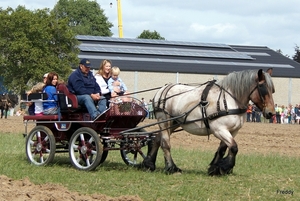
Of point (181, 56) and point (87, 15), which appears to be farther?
point (87, 15)

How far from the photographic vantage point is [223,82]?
11359 millimetres

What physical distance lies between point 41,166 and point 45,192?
12.6 feet

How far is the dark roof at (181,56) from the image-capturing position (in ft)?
207

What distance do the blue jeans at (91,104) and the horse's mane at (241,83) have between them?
2.23 meters

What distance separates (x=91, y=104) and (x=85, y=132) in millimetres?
528

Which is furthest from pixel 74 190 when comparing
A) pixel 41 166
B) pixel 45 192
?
pixel 41 166

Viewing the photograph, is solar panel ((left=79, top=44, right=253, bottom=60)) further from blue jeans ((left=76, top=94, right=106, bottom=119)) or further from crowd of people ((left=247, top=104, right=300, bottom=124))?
blue jeans ((left=76, top=94, right=106, bottom=119))

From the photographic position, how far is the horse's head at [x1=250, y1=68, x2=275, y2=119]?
11.0 meters

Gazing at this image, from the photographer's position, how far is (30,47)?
170 ft

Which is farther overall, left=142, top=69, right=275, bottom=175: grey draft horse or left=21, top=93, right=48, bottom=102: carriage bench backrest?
left=21, top=93, right=48, bottom=102: carriage bench backrest

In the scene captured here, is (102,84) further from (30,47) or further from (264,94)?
(30,47)

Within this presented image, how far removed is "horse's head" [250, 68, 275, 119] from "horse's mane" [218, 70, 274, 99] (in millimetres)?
18

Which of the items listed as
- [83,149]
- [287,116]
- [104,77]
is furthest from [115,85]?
[287,116]

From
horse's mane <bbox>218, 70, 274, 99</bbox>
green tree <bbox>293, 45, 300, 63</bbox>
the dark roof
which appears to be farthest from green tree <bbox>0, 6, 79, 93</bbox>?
horse's mane <bbox>218, 70, 274, 99</bbox>
